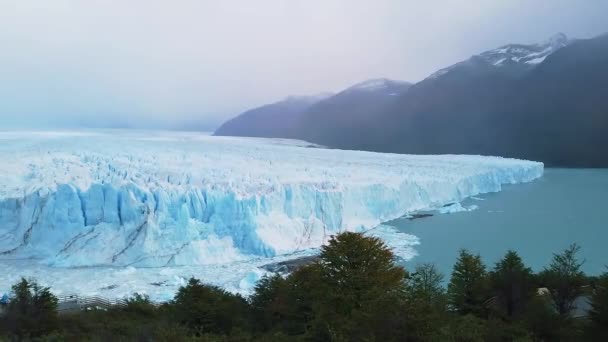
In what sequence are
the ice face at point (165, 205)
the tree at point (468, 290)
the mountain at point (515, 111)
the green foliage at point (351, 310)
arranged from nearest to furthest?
the green foliage at point (351, 310) → the tree at point (468, 290) → the ice face at point (165, 205) → the mountain at point (515, 111)

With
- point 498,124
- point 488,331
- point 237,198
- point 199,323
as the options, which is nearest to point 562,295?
point 488,331

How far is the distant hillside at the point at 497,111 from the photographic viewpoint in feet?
143

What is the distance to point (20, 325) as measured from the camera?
19.9 feet

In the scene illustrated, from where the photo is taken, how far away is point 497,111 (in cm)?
5150

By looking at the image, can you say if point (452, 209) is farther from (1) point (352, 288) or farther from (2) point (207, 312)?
(2) point (207, 312)

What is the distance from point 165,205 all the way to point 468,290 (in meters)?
8.18

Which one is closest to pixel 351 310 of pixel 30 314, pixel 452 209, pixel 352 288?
pixel 352 288

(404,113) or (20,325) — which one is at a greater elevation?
(404,113)

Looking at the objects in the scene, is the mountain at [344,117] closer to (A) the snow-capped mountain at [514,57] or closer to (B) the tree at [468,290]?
(A) the snow-capped mountain at [514,57]

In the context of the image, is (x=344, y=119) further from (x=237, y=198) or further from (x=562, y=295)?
(x=562, y=295)

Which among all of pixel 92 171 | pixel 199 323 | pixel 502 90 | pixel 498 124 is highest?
pixel 502 90

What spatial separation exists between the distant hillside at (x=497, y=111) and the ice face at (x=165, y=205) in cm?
3177

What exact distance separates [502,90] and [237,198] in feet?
158

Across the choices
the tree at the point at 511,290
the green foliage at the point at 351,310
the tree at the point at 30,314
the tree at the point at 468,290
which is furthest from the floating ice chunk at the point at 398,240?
the tree at the point at 30,314
